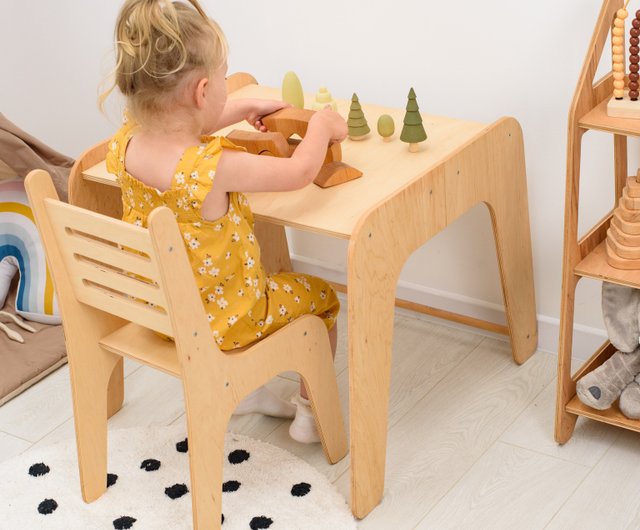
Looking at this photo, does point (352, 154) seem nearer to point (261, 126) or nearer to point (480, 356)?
point (261, 126)

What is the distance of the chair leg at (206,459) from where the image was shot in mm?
1617

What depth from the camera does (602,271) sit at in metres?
1.75

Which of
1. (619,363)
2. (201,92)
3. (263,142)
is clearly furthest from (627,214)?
(201,92)

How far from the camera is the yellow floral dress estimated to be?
1583 millimetres

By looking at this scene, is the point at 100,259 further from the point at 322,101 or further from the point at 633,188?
the point at 633,188

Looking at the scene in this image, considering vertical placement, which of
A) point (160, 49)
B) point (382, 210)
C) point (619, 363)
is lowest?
point (619, 363)

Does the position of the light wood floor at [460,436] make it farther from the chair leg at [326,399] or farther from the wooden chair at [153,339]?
the wooden chair at [153,339]

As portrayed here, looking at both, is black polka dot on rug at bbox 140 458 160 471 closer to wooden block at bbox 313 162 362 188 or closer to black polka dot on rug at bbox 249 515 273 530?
black polka dot on rug at bbox 249 515 273 530

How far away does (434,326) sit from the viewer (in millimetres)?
2406

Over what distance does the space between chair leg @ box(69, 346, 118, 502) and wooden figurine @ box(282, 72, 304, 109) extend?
2.04 ft

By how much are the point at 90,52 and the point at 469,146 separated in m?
1.39

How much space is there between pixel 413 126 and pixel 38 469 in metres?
1.01

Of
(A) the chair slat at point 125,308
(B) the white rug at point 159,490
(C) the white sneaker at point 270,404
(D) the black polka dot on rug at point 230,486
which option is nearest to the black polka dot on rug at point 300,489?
(B) the white rug at point 159,490

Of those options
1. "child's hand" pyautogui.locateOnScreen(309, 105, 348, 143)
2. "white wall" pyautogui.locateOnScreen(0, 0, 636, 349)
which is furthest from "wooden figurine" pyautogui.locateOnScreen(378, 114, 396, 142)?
"white wall" pyautogui.locateOnScreen(0, 0, 636, 349)
